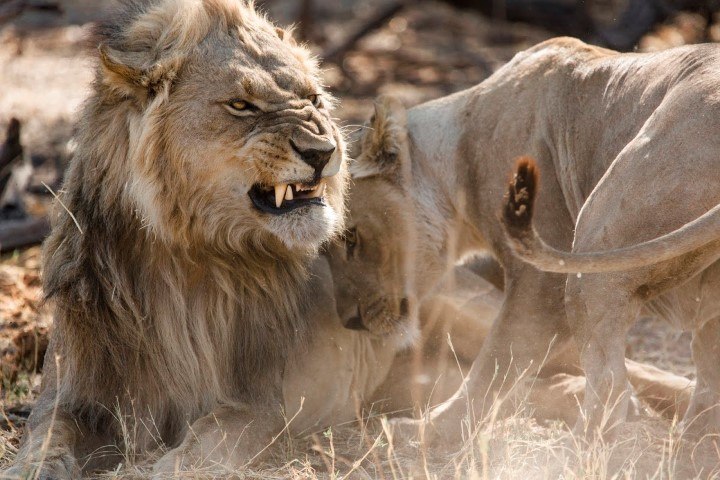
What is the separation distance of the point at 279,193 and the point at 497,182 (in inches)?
37.3

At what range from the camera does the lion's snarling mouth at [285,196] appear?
3.06 m

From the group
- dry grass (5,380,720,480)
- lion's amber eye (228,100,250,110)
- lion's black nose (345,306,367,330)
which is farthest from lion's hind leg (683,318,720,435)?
lion's amber eye (228,100,250,110)

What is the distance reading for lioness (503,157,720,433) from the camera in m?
2.72

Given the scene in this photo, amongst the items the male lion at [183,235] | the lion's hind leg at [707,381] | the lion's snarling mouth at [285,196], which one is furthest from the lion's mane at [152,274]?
the lion's hind leg at [707,381]

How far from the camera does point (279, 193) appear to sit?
305 cm

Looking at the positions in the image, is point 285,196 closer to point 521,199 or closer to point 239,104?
point 239,104

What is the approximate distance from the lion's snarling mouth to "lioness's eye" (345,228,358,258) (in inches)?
26.1

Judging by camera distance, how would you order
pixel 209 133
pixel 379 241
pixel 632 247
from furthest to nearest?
1. pixel 379 241
2. pixel 209 133
3. pixel 632 247

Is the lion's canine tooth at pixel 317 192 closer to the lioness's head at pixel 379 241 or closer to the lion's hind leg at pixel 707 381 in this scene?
the lioness's head at pixel 379 241

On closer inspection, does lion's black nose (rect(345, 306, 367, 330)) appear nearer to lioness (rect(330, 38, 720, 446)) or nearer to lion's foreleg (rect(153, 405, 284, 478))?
lioness (rect(330, 38, 720, 446))

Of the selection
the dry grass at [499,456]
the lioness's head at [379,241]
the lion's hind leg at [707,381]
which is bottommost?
the dry grass at [499,456]

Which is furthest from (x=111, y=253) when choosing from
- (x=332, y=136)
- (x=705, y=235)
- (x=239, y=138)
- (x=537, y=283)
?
(x=705, y=235)

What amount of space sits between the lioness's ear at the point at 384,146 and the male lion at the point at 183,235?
502 millimetres

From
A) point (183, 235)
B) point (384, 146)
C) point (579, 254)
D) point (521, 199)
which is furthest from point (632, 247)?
point (384, 146)
